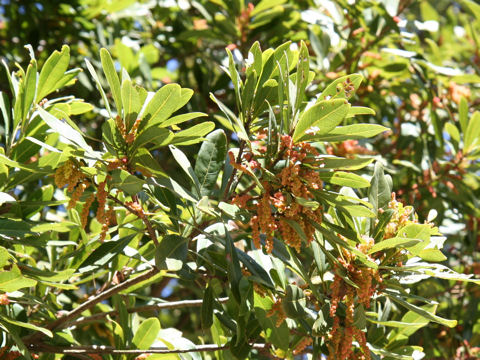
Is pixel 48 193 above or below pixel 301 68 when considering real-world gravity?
below

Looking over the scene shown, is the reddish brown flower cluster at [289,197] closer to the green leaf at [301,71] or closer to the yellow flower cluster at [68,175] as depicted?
the green leaf at [301,71]

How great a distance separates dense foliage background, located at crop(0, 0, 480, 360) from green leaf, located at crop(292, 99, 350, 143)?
0.01 metres

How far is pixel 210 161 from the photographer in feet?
5.47

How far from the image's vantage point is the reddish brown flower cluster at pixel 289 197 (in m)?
1.40

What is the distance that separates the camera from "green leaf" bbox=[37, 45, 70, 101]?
5.83ft

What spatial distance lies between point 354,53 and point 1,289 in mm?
2095

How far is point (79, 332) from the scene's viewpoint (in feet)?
8.84

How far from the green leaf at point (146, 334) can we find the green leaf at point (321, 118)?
0.81 m

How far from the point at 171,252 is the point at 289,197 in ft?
1.07

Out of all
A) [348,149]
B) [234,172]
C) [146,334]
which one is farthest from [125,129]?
[348,149]

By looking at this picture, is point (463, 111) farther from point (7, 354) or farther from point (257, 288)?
point (7, 354)

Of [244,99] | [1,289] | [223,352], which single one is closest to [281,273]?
[223,352]

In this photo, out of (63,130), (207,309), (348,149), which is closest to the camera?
(63,130)

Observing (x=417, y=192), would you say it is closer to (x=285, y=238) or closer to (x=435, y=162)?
(x=435, y=162)
